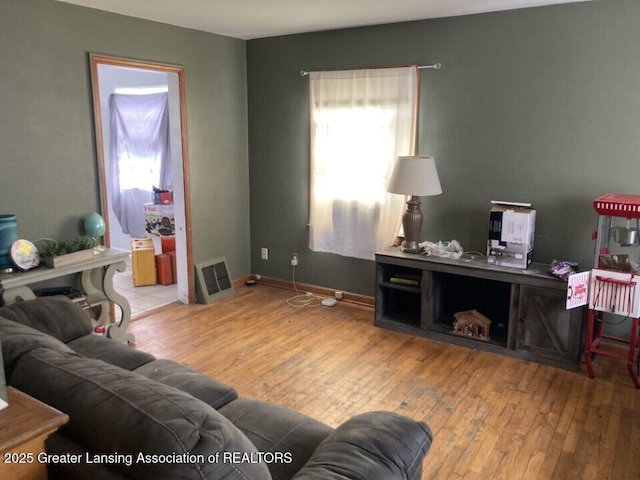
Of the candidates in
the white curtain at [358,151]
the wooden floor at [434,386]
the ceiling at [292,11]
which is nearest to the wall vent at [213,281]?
the wooden floor at [434,386]

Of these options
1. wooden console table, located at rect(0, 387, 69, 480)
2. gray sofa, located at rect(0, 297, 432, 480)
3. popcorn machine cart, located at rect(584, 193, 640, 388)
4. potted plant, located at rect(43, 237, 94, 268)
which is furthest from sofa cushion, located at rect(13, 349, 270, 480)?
popcorn machine cart, located at rect(584, 193, 640, 388)

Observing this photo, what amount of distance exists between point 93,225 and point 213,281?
1.40 metres

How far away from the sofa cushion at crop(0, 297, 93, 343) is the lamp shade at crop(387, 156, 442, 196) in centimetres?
229

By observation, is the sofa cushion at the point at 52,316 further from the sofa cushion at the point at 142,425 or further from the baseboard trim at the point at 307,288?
the baseboard trim at the point at 307,288

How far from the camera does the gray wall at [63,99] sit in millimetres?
3314

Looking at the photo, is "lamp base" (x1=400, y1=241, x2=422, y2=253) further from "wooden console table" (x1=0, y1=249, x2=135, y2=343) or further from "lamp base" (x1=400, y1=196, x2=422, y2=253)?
"wooden console table" (x1=0, y1=249, x2=135, y2=343)

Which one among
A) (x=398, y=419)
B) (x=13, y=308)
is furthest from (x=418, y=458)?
(x=13, y=308)

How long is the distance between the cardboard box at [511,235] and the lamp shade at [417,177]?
47 centimetres

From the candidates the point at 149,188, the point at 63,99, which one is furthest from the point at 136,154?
the point at 63,99

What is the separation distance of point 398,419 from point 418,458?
13cm

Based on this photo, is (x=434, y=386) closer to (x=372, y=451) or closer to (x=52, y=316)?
(x=372, y=451)

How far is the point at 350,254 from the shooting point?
15.2 feet

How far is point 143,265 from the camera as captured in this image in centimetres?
530

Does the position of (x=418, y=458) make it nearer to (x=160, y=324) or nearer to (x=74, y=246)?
(x=74, y=246)
